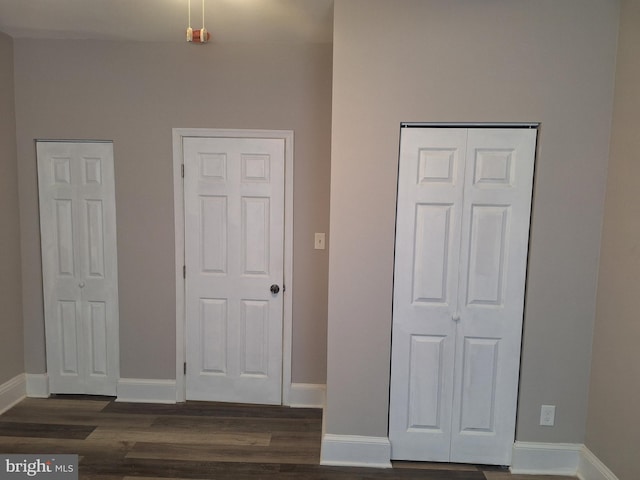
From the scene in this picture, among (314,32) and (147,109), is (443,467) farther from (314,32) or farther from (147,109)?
(147,109)

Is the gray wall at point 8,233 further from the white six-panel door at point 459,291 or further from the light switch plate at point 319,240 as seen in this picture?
the white six-panel door at point 459,291

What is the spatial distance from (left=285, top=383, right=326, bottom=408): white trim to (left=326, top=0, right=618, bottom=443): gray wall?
77 cm

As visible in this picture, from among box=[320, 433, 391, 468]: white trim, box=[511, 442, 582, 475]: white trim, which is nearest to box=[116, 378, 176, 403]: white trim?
box=[320, 433, 391, 468]: white trim

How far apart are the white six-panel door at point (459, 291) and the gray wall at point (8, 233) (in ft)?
9.11

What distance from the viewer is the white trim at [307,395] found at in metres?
2.76

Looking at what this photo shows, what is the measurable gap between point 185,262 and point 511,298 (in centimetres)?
223

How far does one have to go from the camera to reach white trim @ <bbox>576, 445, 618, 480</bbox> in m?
1.92

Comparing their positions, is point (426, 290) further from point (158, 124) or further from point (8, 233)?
point (8, 233)

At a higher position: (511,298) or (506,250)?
(506,250)

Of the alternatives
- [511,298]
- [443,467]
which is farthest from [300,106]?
[443,467]

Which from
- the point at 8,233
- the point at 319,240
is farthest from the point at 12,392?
the point at 319,240

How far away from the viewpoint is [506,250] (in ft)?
6.74

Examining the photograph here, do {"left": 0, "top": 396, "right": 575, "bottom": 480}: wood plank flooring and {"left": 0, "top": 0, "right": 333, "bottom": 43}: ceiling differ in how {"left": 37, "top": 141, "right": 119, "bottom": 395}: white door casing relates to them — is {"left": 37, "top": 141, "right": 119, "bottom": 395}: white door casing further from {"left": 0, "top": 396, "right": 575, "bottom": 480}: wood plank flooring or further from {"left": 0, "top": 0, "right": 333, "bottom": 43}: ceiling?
{"left": 0, "top": 0, "right": 333, "bottom": 43}: ceiling

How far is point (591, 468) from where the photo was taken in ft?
6.63
